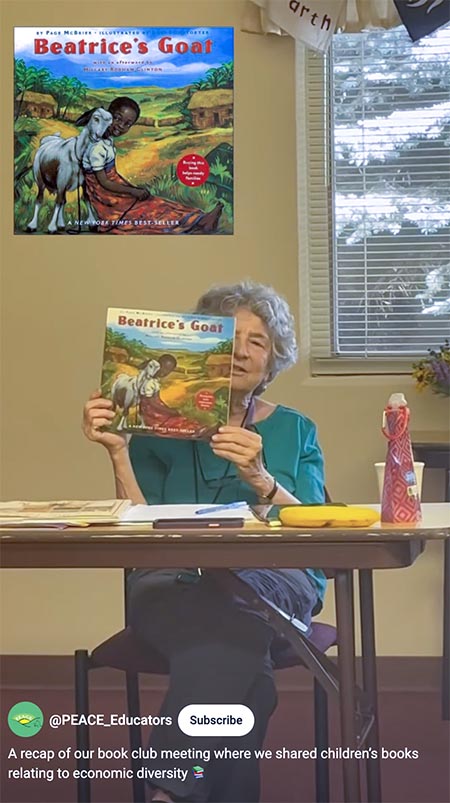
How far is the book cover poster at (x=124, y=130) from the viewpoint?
2.35 meters

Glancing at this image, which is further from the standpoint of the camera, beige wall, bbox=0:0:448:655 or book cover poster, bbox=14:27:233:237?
beige wall, bbox=0:0:448:655

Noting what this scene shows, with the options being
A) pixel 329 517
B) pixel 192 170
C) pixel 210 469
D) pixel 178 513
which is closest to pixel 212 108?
pixel 192 170

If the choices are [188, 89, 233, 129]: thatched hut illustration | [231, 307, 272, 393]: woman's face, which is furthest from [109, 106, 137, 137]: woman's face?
[231, 307, 272, 393]: woman's face

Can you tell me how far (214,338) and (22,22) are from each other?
1410 mm

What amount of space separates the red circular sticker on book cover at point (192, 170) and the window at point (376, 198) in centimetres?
28

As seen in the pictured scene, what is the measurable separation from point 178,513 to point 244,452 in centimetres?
19

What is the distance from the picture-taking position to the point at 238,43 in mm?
2443

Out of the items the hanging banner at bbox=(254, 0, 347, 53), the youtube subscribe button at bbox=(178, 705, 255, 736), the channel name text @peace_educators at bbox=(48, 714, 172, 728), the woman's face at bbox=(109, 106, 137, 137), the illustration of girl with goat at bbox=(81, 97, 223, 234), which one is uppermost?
the hanging banner at bbox=(254, 0, 347, 53)

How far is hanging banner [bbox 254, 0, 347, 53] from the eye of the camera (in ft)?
7.97

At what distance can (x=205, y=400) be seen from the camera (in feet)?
4.59

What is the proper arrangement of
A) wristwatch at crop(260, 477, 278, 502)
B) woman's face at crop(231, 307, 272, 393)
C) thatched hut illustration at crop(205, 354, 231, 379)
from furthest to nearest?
1. woman's face at crop(231, 307, 272, 393)
2. wristwatch at crop(260, 477, 278, 502)
3. thatched hut illustration at crop(205, 354, 231, 379)

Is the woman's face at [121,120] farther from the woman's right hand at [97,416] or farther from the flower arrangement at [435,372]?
the woman's right hand at [97,416]

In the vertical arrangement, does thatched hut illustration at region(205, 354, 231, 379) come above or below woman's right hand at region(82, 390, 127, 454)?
above

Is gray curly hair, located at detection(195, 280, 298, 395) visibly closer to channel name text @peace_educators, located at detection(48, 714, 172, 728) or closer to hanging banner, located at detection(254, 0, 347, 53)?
channel name text @peace_educators, located at detection(48, 714, 172, 728)
